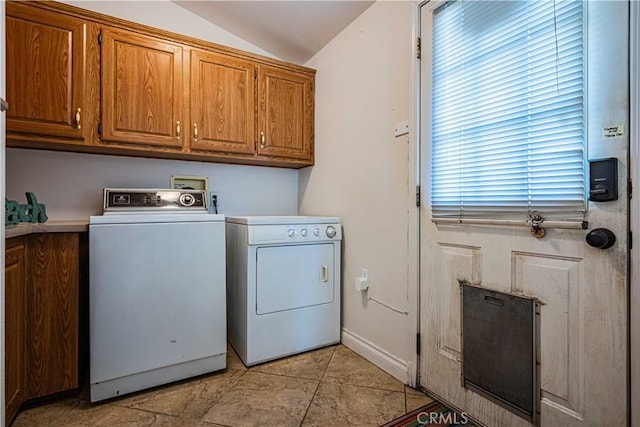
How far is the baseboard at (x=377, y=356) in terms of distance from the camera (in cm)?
184

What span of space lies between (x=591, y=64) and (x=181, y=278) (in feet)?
6.81

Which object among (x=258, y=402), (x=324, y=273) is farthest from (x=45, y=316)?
(x=324, y=273)

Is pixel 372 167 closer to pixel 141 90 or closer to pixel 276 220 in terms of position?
pixel 276 220

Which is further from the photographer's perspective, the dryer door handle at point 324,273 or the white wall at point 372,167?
the dryer door handle at point 324,273

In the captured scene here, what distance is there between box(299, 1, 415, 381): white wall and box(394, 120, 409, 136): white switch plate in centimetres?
3

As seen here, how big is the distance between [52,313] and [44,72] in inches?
52.8

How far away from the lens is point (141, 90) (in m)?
2.03

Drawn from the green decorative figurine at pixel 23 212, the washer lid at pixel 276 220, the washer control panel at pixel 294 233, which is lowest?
the washer control panel at pixel 294 233

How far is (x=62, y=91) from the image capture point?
182 centimetres

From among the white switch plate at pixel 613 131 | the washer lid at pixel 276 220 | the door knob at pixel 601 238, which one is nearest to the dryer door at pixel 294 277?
the washer lid at pixel 276 220

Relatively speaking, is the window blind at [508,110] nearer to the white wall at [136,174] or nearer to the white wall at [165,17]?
the white wall at [136,174]

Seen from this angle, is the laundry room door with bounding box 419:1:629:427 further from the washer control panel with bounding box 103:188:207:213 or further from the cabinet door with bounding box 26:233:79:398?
the cabinet door with bounding box 26:233:79:398

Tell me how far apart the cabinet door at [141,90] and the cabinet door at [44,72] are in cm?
14

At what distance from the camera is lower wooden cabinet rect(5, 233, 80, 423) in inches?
57.6
